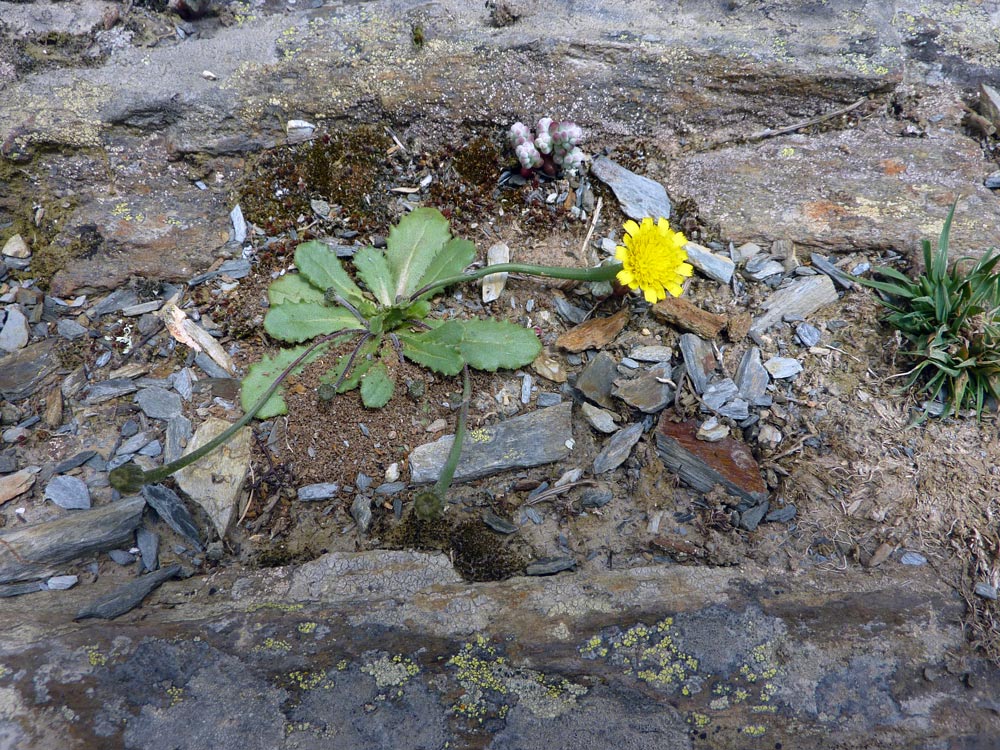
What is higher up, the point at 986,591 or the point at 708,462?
the point at 708,462

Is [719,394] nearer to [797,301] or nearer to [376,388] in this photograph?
[797,301]

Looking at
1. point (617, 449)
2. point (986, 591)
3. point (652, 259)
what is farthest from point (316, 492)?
point (986, 591)

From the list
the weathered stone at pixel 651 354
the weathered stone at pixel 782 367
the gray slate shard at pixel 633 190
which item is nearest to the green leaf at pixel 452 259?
the gray slate shard at pixel 633 190

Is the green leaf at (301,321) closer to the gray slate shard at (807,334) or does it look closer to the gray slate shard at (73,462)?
the gray slate shard at (73,462)

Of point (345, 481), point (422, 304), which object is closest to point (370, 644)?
point (345, 481)

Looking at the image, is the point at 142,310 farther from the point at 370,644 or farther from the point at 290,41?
the point at 370,644

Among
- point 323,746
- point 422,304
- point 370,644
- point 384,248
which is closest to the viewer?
point 323,746
